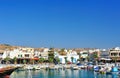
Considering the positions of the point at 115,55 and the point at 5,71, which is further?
the point at 115,55

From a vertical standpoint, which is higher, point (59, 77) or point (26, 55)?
point (26, 55)

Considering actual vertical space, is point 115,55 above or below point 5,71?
above

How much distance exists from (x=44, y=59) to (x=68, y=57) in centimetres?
1285

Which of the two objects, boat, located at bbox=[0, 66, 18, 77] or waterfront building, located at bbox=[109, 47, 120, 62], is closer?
boat, located at bbox=[0, 66, 18, 77]

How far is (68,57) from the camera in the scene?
12069 cm

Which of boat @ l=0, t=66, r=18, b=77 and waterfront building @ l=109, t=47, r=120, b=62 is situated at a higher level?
waterfront building @ l=109, t=47, r=120, b=62

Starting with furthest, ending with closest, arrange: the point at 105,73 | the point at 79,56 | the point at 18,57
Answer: the point at 79,56 < the point at 18,57 < the point at 105,73

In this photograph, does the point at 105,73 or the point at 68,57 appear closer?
the point at 105,73

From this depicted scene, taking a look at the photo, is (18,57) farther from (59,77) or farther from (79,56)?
(59,77)

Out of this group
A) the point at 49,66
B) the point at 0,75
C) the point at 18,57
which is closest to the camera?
the point at 0,75

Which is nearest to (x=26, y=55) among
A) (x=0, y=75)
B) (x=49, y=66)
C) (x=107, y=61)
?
(x=49, y=66)

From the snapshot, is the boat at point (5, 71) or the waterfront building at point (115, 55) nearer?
the boat at point (5, 71)

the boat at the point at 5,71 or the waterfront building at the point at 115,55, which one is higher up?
the waterfront building at the point at 115,55

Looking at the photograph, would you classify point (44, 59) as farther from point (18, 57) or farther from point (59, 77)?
point (59, 77)
